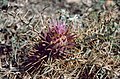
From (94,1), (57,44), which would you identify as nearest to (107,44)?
(57,44)

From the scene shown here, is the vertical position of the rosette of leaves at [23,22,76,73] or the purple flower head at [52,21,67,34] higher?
the purple flower head at [52,21,67,34]

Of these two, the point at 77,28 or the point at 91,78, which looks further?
the point at 77,28

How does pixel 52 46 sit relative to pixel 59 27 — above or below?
below

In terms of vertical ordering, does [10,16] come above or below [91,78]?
above

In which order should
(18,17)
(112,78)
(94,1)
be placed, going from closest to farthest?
(112,78), (18,17), (94,1)

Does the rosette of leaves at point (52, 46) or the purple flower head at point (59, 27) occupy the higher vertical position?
the purple flower head at point (59, 27)

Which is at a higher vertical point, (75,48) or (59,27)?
(59,27)

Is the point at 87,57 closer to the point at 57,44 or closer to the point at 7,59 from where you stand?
the point at 57,44

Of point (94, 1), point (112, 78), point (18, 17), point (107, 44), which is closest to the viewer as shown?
point (112, 78)
